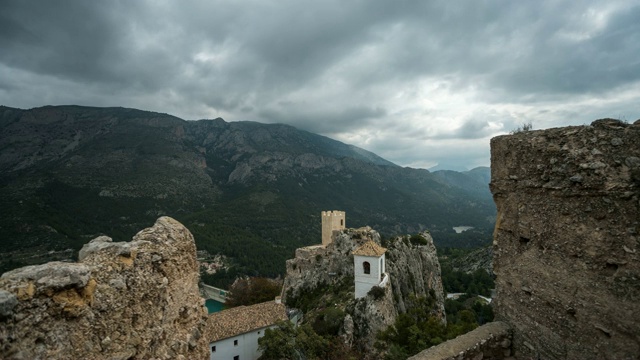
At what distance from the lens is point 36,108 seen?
488 ft

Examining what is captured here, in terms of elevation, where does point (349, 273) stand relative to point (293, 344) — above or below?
above

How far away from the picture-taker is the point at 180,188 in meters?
113

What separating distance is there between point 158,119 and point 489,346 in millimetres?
176420

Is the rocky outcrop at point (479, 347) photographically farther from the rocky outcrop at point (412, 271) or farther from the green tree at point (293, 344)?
the rocky outcrop at point (412, 271)

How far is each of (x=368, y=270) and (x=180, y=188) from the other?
101 meters

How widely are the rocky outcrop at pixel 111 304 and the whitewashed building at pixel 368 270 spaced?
67.6 feet

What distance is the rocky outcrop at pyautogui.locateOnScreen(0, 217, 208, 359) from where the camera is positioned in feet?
10.7

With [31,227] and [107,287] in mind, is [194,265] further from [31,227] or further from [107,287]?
[31,227]

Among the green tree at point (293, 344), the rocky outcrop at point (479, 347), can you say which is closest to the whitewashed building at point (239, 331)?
the green tree at point (293, 344)

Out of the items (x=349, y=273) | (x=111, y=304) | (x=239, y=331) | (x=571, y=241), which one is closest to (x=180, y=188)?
(x=349, y=273)

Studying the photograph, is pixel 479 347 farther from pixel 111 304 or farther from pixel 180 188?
pixel 180 188

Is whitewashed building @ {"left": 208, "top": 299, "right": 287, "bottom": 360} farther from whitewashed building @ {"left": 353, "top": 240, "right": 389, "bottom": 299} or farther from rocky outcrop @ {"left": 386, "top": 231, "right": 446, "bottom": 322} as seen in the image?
rocky outcrop @ {"left": 386, "top": 231, "right": 446, "bottom": 322}

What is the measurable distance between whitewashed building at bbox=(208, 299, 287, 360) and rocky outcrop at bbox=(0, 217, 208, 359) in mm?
18044

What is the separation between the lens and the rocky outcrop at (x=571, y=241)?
13.4 ft
